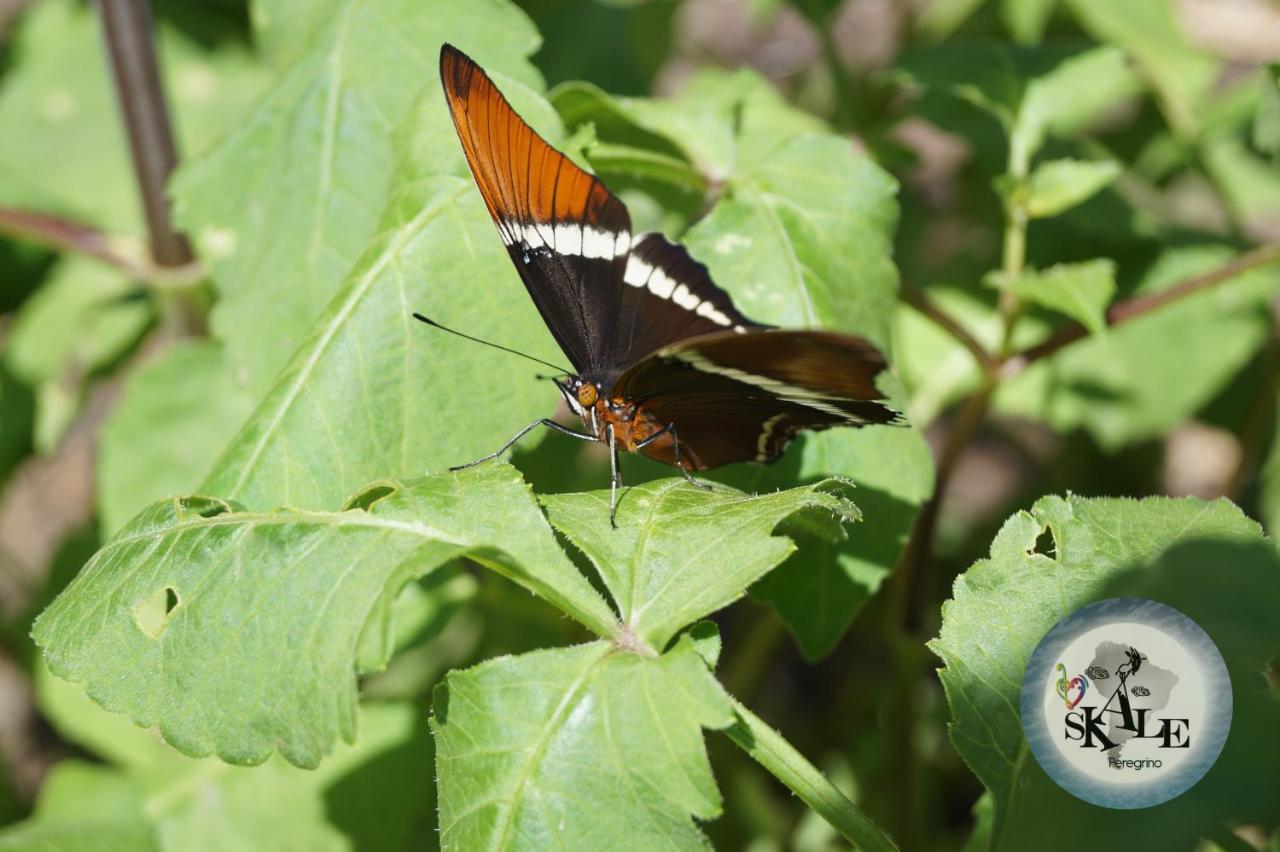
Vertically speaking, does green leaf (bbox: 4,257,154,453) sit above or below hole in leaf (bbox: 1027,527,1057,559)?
below

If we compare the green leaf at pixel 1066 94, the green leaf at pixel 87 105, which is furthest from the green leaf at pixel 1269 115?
the green leaf at pixel 87 105

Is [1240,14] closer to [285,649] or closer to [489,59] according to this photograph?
[489,59]

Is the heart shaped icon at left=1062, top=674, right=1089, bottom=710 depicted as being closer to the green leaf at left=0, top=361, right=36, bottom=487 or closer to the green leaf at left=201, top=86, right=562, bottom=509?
the green leaf at left=201, top=86, right=562, bottom=509

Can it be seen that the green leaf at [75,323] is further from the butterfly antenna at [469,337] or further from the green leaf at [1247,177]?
the green leaf at [1247,177]

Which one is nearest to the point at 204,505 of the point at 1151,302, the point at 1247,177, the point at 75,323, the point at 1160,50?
the point at 75,323

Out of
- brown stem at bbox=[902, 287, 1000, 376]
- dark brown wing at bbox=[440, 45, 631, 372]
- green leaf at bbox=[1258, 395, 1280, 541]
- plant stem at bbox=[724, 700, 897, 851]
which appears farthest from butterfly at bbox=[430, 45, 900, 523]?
green leaf at bbox=[1258, 395, 1280, 541]

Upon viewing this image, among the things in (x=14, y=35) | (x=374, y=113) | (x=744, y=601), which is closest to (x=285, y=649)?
(x=374, y=113)
